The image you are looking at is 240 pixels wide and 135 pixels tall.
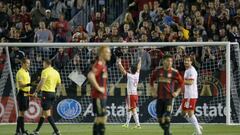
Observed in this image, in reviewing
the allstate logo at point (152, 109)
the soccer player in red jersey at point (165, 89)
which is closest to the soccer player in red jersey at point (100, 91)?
the soccer player in red jersey at point (165, 89)

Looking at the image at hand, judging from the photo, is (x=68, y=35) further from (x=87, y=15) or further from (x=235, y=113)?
(x=235, y=113)

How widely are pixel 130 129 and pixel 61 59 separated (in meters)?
4.56

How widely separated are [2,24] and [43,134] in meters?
9.29

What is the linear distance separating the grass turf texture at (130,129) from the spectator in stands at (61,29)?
453cm

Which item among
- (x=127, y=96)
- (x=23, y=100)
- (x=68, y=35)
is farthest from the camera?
(x=68, y=35)

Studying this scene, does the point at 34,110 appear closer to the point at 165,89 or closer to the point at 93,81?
the point at 165,89

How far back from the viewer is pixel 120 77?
27.0m

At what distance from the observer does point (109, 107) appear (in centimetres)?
2706

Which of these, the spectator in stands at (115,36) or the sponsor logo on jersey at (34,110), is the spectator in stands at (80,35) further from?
the sponsor logo on jersey at (34,110)

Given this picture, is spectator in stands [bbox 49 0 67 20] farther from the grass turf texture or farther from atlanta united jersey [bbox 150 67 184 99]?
atlanta united jersey [bbox 150 67 184 99]

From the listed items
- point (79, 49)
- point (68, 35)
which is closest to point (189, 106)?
point (79, 49)

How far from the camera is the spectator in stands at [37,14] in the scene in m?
30.8

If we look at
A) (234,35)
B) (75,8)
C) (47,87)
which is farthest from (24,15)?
(47,87)

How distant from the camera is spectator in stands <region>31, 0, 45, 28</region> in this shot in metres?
30.8
